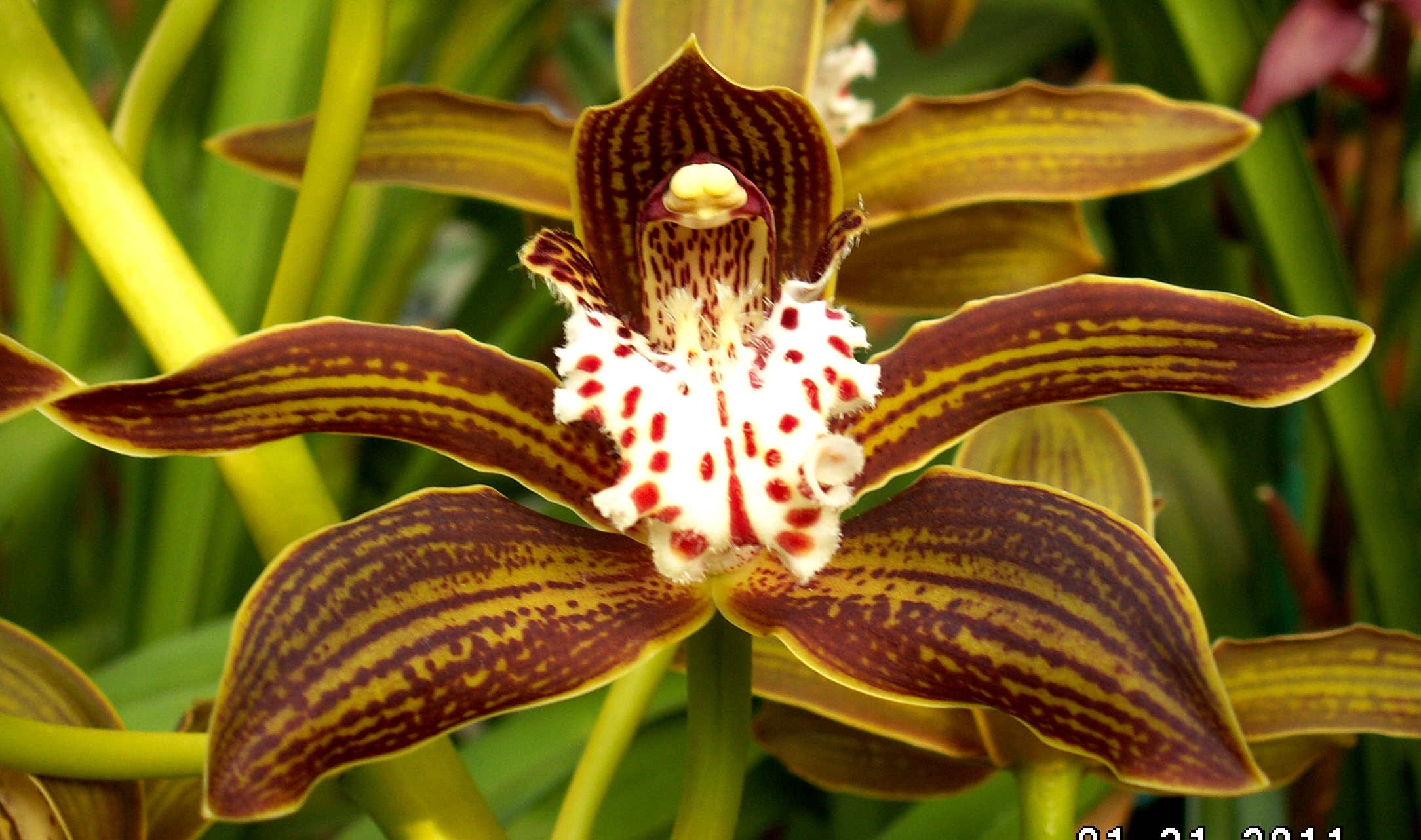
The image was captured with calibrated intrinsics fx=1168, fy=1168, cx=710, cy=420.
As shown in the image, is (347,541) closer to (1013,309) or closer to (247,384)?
(247,384)

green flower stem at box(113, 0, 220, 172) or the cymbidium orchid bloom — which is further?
green flower stem at box(113, 0, 220, 172)

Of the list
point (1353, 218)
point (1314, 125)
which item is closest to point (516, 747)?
point (1353, 218)

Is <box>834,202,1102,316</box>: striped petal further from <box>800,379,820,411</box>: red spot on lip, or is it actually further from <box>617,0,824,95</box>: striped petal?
<box>800,379,820,411</box>: red spot on lip

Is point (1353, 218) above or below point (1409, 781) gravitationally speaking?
above

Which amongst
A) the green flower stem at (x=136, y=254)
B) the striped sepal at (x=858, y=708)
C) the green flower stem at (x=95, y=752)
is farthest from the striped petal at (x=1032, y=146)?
the green flower stem at (x=95, y=752)

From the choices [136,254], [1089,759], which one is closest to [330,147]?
[136,254]

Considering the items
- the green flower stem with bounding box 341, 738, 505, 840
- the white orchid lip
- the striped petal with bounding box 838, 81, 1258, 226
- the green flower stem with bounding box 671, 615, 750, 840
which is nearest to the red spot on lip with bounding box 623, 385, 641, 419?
the white orchid lip
